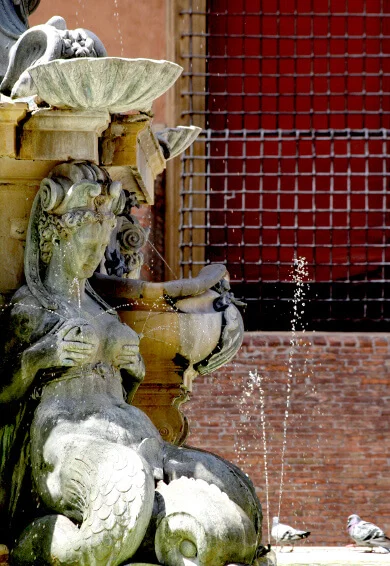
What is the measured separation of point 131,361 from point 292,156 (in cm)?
909

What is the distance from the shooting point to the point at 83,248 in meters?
6.60

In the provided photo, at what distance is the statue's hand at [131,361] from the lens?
6609 mm

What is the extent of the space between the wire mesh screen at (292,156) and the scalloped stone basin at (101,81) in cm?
881

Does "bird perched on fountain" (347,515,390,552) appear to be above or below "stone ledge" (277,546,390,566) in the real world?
below

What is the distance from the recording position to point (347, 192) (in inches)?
608

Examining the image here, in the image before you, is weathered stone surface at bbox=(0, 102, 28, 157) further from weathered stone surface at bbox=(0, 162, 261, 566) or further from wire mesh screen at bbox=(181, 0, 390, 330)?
wire mesh screen at bbox=(181, 0, 390, 330)

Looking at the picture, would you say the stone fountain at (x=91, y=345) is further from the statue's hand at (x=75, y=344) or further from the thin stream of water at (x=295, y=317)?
the thin stream of water at (x=295, y=317)

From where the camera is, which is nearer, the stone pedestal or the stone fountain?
the stone fountain

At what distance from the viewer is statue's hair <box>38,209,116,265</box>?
657cm

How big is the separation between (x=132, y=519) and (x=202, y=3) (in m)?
10.3

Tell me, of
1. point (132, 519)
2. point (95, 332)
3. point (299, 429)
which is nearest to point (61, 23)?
point (95, 332)

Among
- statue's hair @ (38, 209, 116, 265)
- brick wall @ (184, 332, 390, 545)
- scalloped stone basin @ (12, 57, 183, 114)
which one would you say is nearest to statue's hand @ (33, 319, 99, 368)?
statue's hair @ (38, 209, 116, 265)

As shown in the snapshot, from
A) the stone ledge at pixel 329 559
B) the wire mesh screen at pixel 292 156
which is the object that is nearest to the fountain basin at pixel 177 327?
the stone ledge at pixel 329 559

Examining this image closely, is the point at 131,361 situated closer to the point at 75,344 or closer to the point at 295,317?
the point at 75,344
